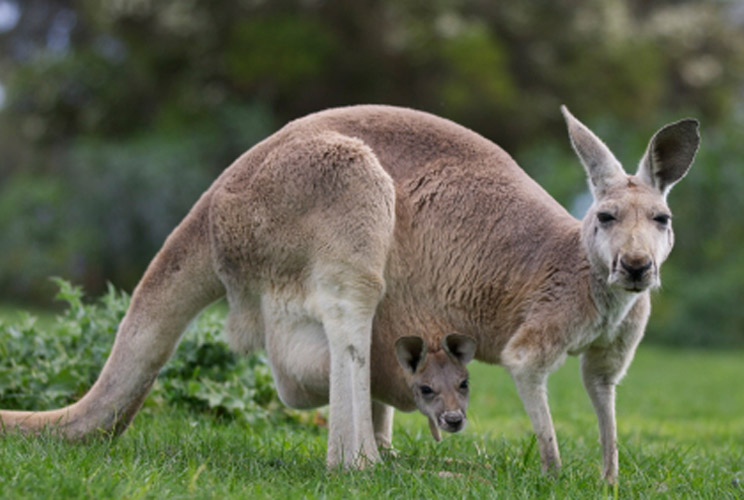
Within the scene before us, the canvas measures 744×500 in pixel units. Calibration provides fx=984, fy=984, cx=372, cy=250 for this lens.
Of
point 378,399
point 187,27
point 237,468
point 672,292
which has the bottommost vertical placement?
point 237,468

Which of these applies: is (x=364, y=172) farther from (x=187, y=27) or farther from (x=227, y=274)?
(x=187, y=27)

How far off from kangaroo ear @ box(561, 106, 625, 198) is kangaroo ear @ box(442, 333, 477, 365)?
32.3 inches

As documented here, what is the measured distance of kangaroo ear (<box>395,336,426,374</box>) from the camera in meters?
4.26

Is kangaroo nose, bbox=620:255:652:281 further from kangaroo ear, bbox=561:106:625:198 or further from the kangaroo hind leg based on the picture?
the kangaroo hind leg

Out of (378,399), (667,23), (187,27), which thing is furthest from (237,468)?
(667,23)

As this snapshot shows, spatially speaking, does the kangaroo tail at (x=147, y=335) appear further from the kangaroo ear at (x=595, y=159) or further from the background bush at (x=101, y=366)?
the kangaroo ear at (x=595, y=159)

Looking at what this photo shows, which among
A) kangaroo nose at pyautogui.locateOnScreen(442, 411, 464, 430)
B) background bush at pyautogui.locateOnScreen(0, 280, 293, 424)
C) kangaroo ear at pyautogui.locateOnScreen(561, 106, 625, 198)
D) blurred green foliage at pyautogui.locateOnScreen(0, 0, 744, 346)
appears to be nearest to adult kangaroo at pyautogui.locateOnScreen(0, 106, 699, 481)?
kangaroo ear at pyautogui.locateOnScreen(561, 106, 625, 198)

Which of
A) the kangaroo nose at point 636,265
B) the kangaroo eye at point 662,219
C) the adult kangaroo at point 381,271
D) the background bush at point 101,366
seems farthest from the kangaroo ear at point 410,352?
the background bush at point 101,366

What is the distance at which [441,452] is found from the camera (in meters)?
4.61

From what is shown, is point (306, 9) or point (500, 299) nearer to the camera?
point (500, 299)

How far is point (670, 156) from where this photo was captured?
4.04 metres

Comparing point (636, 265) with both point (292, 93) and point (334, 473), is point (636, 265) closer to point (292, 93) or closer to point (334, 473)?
point (334, 473)

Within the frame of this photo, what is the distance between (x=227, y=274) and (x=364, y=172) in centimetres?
77

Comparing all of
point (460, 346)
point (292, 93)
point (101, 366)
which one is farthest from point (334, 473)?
point (292, 93)
